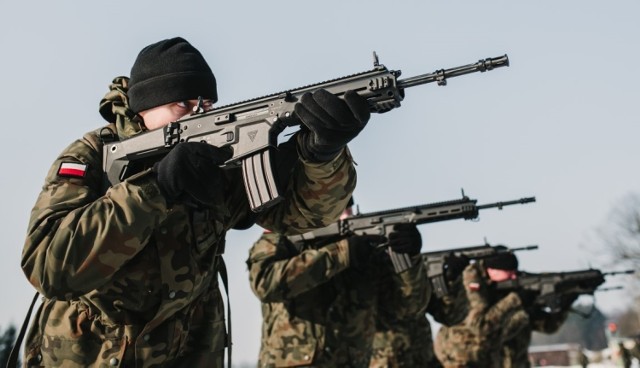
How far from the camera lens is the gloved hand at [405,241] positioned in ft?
23.0

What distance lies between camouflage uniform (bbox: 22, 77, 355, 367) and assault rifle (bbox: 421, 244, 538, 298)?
5641mm

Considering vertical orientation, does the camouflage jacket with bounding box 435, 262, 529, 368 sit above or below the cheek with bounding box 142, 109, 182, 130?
below

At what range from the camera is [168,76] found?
3670 millimetres

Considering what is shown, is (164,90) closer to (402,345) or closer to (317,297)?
(317,297)

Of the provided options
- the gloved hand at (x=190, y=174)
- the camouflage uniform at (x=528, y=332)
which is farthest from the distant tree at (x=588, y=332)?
the gloved hand at (x=190, y=174)

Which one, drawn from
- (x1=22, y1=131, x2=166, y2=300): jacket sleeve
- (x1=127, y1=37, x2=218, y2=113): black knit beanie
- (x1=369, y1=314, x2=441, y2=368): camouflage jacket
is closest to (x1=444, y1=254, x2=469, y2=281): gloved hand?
(x1=369, y1=314, x2=441, y2=368): camouflage jacket

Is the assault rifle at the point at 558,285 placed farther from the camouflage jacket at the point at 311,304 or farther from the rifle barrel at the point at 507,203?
the camouflage jacket at the point at 311,304

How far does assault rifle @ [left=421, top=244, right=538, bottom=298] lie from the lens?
9.68 meters

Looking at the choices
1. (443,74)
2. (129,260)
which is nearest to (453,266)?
(443,74)

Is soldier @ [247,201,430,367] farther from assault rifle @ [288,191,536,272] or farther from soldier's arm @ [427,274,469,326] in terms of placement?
soldier's arm @ [427,274,469,326]

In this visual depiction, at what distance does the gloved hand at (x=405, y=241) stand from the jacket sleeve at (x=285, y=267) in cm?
63

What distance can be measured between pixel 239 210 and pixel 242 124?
A: 1.68 feet

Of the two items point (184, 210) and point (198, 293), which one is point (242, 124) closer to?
point (184, 210)

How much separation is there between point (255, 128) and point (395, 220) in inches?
174
